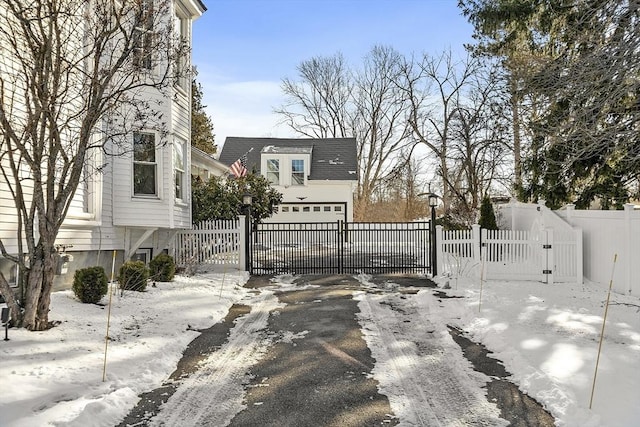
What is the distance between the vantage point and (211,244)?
1273 cm

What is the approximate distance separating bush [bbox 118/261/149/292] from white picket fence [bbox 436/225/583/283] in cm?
713

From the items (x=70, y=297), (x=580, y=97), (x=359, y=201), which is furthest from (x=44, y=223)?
(x=359, y=201)

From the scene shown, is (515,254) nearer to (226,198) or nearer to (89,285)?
(226,198)

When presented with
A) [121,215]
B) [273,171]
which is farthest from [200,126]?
[121,215]

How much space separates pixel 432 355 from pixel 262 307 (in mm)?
3817

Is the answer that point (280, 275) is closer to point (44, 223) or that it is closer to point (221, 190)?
point (221, 190)

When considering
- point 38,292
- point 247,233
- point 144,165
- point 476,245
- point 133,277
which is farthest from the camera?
point 247,233

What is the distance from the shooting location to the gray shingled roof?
27.6m

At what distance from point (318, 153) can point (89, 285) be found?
2295 centimetres

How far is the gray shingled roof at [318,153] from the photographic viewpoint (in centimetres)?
2764

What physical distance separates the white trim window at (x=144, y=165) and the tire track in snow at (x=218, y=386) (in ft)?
15.4

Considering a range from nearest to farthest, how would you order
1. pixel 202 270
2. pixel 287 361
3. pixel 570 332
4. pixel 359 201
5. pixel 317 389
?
pixel 317 389, pixel 287 361, pixel 570 332, pixel 202 270, pixel 359 201

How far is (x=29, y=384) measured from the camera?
4324 millimetres

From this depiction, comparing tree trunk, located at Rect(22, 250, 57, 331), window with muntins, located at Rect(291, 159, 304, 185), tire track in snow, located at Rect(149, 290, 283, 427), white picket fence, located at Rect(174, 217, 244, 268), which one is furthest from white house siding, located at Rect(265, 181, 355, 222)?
tree trunk, located at Rect(22, 250, 57, 331)
